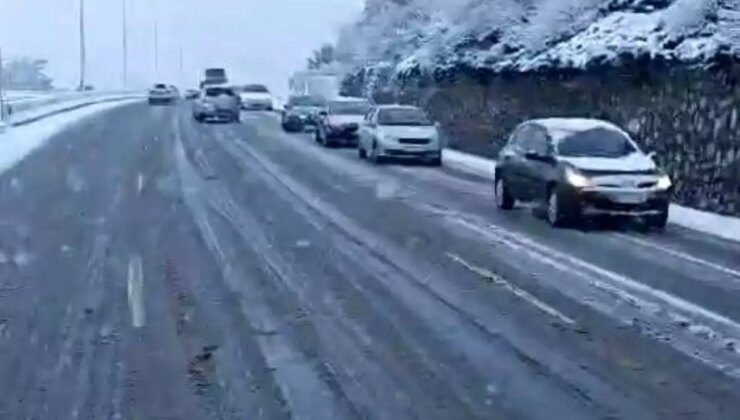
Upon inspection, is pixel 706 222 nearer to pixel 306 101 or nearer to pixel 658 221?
pixel 658 221

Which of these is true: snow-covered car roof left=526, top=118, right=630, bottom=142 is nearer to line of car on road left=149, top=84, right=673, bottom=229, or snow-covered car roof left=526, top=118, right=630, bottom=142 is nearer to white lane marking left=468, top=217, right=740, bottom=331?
line of car on road left=149, top=84, right=673, bottom=229

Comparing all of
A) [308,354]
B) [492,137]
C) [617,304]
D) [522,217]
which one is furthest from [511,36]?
[308,354]

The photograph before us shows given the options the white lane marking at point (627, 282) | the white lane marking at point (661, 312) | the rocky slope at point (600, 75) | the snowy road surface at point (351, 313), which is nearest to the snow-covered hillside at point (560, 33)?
the rocky slope at point (600, 75)

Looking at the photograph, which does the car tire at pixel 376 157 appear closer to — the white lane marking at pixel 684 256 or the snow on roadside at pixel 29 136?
the snow on roadside at pixel 29 136

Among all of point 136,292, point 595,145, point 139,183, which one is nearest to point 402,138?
point 139,183

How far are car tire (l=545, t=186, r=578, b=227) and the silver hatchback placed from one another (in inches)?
1664

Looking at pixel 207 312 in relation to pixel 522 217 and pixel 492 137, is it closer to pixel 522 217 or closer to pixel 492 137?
pixel 522 217

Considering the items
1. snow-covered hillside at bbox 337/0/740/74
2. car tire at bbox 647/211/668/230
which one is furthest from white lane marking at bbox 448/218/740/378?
snow-covered hillside at bbox 337/0/740/74

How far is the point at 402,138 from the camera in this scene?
34.2 meters

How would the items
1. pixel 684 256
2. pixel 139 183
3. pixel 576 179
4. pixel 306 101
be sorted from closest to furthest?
1. pixel 684 256
2. pixel 576 179
3. pixel 139 183
4. pixel 306 101

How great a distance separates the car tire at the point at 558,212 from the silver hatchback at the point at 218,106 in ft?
139

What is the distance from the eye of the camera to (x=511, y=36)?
43.8 m

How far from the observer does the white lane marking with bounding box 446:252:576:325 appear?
36.9ft

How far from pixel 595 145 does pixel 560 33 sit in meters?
20.5
